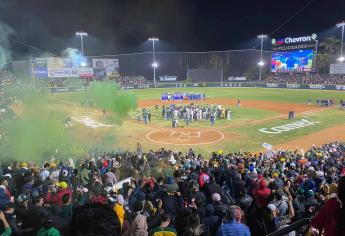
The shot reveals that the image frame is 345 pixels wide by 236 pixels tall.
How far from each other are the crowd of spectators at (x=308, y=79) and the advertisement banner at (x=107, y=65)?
1583 inches

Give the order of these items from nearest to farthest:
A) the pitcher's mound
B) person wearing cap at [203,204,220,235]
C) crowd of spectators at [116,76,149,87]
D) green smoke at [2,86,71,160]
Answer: person wearing cap at [203,204,220,235], green smoke at [2,86,71,160], the pitcher's mound, crowd of spectators at [116,76,149,87]

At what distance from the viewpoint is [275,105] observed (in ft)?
152

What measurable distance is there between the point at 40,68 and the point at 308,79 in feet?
198

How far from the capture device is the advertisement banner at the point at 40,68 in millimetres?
66062

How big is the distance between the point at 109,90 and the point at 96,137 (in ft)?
31.7

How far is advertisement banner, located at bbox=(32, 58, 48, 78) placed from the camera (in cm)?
6606

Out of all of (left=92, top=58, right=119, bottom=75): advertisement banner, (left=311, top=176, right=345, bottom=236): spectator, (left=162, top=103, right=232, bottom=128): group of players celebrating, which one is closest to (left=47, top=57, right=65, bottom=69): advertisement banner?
(left=92, top=58, right=119, bottom=75): advertisement banner

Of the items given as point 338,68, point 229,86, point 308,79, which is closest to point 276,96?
point 308,79

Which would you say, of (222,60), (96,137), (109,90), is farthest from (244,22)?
(96,137)

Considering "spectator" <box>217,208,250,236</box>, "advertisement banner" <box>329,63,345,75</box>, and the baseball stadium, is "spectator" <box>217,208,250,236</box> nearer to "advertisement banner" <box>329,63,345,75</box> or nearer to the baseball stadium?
the baseball stadium

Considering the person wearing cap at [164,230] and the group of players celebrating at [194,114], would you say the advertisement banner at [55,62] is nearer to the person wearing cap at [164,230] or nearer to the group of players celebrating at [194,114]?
the group of players celebrating at [194,114]

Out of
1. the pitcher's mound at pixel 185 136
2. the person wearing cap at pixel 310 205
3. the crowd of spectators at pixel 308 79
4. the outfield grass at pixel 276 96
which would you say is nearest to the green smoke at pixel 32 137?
the pitcher's mound at pixel 185 136

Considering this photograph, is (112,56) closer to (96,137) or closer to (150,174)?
(96,137)

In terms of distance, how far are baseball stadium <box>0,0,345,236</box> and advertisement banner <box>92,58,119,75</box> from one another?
261 mm
